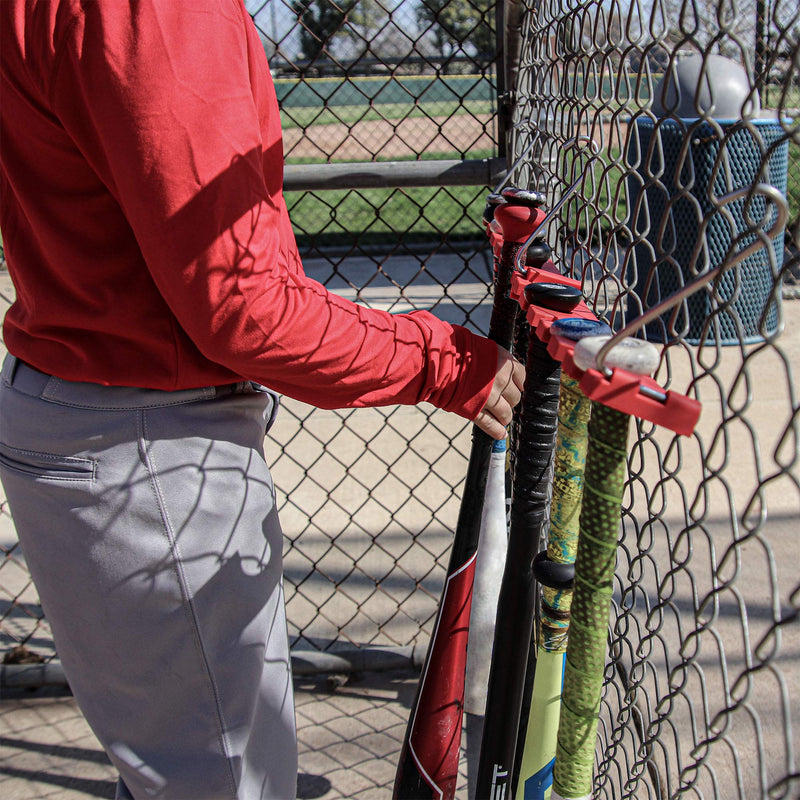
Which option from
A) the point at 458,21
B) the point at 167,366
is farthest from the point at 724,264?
the point at 458,21

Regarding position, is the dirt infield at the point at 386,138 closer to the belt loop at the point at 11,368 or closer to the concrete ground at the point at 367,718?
the concrete ground at the point at 367,718

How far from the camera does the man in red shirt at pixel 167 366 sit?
39.8 inches

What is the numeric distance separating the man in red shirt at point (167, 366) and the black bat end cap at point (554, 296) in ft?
0.80

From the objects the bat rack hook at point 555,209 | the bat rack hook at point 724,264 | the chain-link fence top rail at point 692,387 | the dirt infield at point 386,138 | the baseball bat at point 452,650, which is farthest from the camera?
the dirt infield at point 386,138

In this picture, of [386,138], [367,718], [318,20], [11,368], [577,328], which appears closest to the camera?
[577,328]

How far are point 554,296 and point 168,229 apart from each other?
1.72 feet

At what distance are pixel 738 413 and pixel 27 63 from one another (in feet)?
3.26

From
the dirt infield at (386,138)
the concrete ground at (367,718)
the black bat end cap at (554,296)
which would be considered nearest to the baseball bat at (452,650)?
the black bat end cap at (554,296)

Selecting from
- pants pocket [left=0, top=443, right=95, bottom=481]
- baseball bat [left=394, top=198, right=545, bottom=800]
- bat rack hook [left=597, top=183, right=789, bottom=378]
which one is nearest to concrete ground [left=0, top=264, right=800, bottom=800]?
baseball bat [left=394, top=198, right=545, bottom=800]

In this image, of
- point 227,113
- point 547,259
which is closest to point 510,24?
point 547,259

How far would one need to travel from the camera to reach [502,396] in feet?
4.56

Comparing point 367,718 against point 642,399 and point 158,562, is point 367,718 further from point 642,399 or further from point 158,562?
point 642,399

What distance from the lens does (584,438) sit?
1.11 metres

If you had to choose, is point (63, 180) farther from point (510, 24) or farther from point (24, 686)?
point (24, 686)
